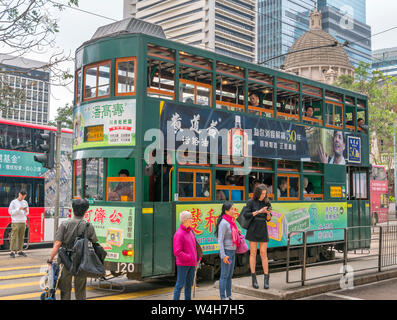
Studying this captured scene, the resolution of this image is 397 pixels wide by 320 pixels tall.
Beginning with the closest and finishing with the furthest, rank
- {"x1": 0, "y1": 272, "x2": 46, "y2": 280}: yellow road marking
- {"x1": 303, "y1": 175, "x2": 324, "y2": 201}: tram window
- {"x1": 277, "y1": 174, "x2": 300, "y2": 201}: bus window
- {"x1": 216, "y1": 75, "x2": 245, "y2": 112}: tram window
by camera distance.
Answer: {"x1": 216, "y1": 75, "x2": 245, "y2": 112}: tram window, {"x1": 0, "y1": 272, "x2": 46, "y2": 280}: yellow road marking, {"x1": 277, "y1": 174, "x2": 300, "y2": 201}: bus window, {"x1": 303, "y1": 175, "x2": 324, "y2": 201}: tram window

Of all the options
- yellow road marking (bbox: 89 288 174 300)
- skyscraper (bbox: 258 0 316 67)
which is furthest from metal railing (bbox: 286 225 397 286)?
skyscraper (bbox: 258 0 316 67)

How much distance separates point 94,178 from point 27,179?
737 cm

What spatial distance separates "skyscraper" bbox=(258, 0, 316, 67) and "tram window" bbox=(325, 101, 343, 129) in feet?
380

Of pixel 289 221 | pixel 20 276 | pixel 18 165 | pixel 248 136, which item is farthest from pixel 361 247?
pixel 18 165

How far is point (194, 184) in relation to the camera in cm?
927

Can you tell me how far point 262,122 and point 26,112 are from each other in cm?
11334

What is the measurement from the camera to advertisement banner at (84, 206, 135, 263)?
8273 millimetres

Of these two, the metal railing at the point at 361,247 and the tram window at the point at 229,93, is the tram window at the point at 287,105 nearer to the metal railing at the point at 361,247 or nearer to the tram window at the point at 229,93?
the tram window at the point at 229,93

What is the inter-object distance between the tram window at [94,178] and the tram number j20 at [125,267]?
135cm

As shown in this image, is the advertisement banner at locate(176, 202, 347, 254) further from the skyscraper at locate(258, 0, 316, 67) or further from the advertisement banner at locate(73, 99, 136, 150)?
the skyscraper at locate(258, 0, 316, 67)

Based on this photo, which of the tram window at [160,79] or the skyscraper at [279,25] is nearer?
the tram window at [160,79]

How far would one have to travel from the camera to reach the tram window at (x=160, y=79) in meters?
8.82

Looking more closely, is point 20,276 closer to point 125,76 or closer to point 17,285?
point 17,285

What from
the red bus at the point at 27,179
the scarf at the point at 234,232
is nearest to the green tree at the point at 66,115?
the red bus at the point at 27,179
